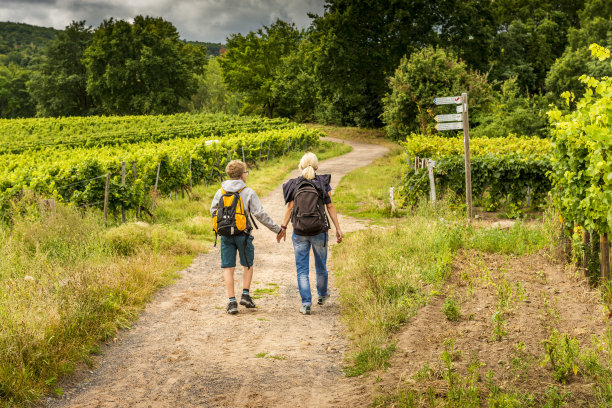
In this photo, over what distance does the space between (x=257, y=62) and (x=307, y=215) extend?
6340 cm

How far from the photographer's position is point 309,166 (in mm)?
6664

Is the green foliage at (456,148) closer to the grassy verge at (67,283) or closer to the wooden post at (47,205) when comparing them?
the grassy verge at (67,283)

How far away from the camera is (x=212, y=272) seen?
930 centimetres

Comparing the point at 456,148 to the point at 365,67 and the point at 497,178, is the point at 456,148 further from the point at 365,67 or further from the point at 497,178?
the point at 365,67

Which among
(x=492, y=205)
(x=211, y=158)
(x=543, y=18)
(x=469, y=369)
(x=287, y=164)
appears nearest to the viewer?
(x=469, y=369)

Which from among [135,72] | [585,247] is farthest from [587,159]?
[135,72]

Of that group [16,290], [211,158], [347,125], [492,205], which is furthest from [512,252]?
[347,125]

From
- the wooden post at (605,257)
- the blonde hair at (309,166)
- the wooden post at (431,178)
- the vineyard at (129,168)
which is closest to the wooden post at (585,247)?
the wooden post at (605,257)

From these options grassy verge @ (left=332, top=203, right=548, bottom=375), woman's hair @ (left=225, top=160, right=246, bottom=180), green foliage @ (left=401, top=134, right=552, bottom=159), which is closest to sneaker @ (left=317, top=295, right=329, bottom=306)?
grassy verge @ (left=332, top=203, right=548, bottom=375)

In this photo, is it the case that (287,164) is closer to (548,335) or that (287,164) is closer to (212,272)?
(212,272)

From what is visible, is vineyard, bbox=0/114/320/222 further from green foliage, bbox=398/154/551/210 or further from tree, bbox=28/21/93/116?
tree, bbox=28/21/93/116

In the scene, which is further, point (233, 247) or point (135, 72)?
point (135, 72)

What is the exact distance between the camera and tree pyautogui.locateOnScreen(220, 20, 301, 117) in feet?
215

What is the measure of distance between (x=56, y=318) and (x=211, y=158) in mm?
16875
